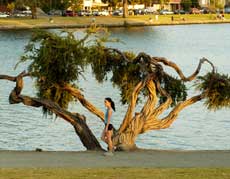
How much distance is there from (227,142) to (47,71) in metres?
8.41

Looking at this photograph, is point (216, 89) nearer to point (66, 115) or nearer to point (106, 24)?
point (66, 115)

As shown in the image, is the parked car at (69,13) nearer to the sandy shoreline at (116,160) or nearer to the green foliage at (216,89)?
the green foliage at (216,89)

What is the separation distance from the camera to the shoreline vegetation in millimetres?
126387

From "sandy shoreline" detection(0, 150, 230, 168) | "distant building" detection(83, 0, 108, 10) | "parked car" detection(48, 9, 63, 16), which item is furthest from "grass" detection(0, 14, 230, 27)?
"sandy shoreline" detection(0, 150, 230, 168)

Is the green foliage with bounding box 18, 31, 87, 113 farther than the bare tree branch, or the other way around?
the green foliage with bounding box 18, 31, 87, 113

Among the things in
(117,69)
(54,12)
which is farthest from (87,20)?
(117,69)

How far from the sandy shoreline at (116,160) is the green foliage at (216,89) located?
2510 mm

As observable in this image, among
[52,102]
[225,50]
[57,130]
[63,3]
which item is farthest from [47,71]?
[63,3]

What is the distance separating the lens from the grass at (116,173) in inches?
635

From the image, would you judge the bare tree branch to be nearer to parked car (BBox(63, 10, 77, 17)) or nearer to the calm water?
the calm water

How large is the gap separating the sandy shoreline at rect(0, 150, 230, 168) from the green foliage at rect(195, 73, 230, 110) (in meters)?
2.51

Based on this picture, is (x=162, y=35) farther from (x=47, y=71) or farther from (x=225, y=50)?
(x=47, y=71)

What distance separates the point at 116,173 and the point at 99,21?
12177cm

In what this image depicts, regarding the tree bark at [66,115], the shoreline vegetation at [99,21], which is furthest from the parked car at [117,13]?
the tree bark at [66,115]
